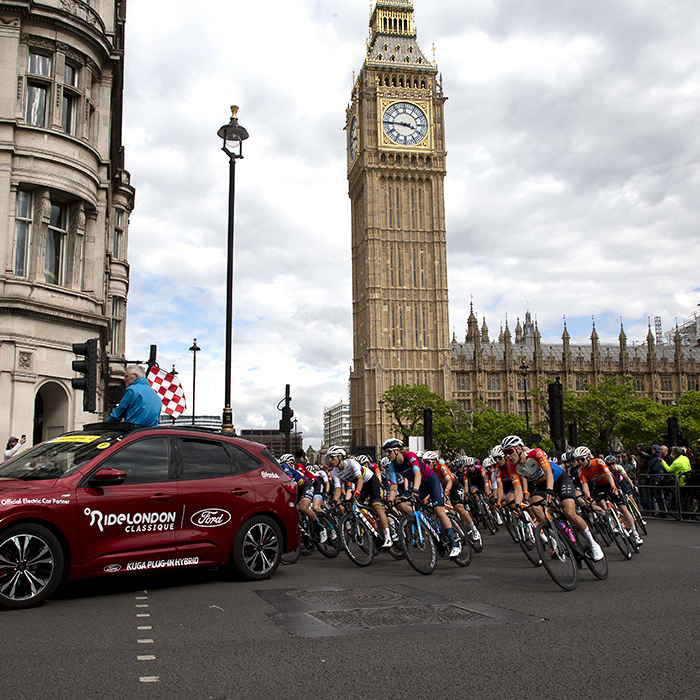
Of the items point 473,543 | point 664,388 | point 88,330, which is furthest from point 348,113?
point 473,543

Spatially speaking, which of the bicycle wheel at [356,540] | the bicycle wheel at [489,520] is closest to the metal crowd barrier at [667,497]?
the bicycle wheel at [489,520]

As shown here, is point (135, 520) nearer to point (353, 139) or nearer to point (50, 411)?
point (50, 411)

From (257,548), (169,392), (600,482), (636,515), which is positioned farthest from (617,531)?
(169,392)

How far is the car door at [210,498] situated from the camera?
8.03m

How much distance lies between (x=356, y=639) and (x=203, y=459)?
3.47 meters

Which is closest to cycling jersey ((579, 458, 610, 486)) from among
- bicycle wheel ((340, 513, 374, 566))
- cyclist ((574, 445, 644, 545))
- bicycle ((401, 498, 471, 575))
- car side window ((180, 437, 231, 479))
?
cyclist ((574, 445, 644, 545))

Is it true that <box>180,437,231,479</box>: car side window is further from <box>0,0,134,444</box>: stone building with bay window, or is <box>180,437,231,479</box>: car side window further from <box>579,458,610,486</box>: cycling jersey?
<box>0,0,134,444</box>: stone building with bay window

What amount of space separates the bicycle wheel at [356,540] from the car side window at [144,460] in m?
3.58

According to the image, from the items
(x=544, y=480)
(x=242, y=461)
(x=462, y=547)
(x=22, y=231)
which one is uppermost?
(x=22, y=231)

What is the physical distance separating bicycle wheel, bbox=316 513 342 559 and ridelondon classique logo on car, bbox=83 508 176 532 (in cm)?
440

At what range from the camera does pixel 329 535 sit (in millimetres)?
11953

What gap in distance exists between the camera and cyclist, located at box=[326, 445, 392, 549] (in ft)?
35.9

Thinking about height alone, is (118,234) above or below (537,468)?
above

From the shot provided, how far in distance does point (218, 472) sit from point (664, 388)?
10686 centimetres
